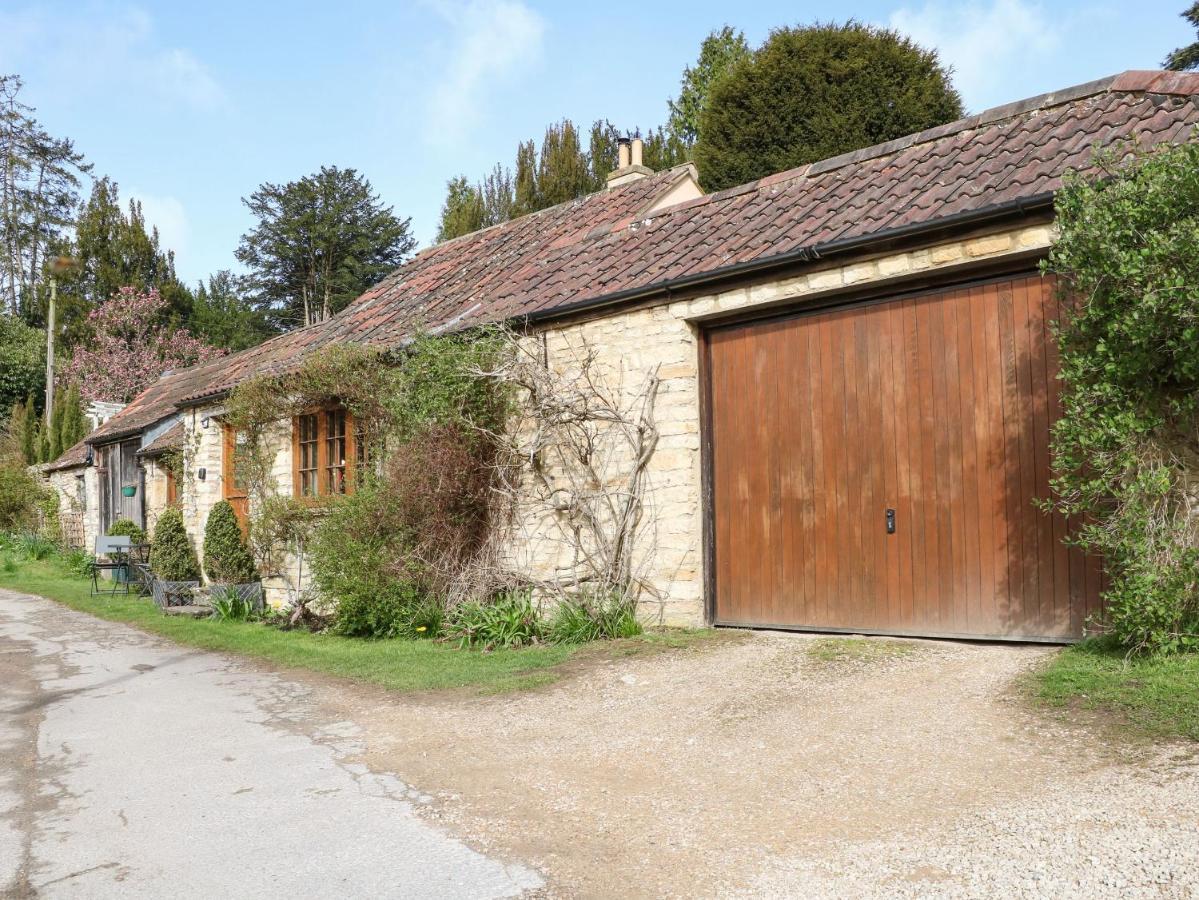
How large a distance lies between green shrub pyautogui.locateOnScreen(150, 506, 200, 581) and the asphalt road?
622 centimetres

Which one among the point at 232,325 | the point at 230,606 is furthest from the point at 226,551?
the point at 232,325

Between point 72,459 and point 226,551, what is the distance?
1356cm

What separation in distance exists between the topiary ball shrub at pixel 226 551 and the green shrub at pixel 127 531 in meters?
4.20

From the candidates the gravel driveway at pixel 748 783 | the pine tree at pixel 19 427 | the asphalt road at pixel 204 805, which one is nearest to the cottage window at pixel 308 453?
the asphalt road at pixel 204 805

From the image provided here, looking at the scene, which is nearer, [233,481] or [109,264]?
[233,481]

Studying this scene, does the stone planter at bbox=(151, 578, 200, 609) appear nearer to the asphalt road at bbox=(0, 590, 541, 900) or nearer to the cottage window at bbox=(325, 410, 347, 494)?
the cottage window at bbox=(325, 410, 347, 494)

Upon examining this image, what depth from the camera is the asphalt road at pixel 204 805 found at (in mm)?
3645

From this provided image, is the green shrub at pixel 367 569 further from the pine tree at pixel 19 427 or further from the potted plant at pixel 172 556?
the pine tree at pixel 19 427

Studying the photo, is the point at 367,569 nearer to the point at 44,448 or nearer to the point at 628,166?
the point at 628,166

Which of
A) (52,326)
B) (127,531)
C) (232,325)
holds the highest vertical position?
(232,325)

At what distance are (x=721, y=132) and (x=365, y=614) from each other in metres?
15.9

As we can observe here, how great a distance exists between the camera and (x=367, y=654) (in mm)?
8812

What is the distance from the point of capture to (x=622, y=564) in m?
8.52

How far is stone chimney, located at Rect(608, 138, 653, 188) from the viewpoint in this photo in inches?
558
